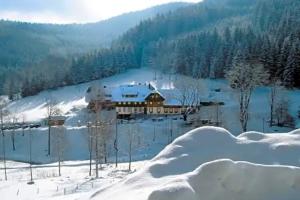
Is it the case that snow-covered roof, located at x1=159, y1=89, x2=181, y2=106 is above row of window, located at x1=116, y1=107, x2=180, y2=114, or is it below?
above

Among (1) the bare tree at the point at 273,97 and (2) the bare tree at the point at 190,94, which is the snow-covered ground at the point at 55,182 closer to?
(1) the bare tree at the point at 273,97

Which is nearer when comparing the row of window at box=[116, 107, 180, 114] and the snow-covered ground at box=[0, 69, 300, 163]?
the snow-covered ground at box=[0, 69, 300, 163]

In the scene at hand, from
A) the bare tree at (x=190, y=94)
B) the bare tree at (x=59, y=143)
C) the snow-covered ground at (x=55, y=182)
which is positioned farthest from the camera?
the bare tree at (x=190, y=94)

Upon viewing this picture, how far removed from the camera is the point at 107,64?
135 metres

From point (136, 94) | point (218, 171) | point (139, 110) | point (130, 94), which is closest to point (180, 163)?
point (218, 171)

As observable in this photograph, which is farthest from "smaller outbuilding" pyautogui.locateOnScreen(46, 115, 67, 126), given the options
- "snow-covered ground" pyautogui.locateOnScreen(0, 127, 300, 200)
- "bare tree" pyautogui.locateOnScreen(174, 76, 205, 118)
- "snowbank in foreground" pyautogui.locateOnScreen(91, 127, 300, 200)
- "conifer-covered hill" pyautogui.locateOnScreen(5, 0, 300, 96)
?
"snowbank in foreground" pyautogui.locateOnScreen(91, 127, 300, 200)

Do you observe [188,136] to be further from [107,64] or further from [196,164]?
[107,64]

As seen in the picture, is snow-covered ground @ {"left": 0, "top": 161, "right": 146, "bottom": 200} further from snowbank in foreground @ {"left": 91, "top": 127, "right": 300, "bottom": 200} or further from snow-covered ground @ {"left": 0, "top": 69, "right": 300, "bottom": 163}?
snow-covered ground @ {"left": 0, "top": 69, "right": 300, "bottom": 163}

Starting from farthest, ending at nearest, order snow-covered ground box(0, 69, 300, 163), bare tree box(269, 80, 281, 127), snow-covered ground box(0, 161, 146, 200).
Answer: bare tree box(269, 80, 281, 127) → snow-covered ground box(0, 69, 300, 163) → snow-covered ground box(0, 161, 146, 200)

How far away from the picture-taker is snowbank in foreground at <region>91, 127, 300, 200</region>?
14686mm

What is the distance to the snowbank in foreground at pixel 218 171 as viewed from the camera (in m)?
14.7

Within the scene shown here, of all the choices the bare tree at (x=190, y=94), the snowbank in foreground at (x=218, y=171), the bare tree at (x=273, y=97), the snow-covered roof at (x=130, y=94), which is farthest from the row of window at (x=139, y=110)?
the snowbank in foreground at (x=218, y=171)

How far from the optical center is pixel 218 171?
1490 centimetres

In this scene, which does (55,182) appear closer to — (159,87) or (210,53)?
(159,87)
